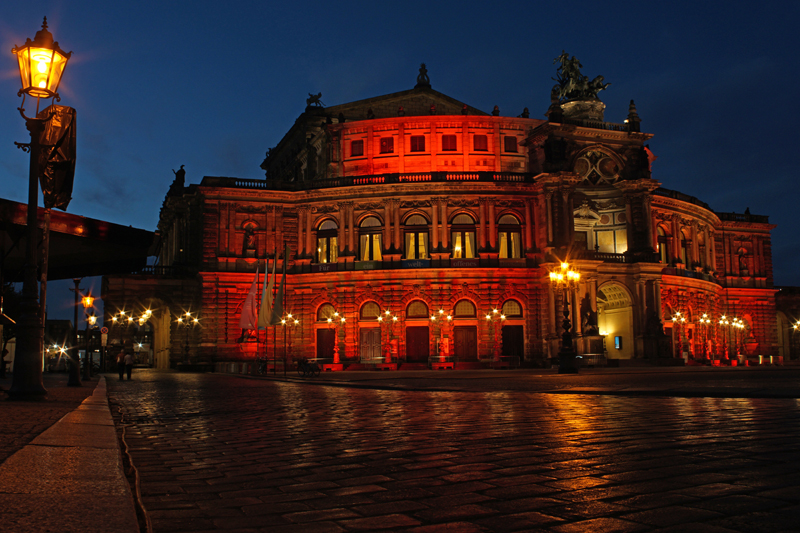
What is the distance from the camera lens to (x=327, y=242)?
5188 cm

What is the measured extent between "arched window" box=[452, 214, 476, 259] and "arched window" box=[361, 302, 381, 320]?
21.9 feet

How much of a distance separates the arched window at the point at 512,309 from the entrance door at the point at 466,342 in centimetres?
253

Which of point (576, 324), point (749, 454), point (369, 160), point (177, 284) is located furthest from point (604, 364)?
point (749, 454)

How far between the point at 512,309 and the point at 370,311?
32.8ft

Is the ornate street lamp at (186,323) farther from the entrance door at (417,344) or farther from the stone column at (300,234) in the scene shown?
the entrance door at (417,344)

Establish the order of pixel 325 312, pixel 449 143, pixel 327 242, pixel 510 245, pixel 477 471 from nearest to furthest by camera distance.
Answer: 1. pixel 477 471
2. pixel 510 245
3. pixel 325 312
4. pixel 327 242
5. pixel 449 143

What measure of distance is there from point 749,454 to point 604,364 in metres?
40.2

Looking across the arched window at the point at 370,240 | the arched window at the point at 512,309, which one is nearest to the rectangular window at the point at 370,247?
the arched window at the point at 370,240

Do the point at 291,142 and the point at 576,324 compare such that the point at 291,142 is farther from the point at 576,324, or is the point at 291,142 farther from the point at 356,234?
the point at 576,324

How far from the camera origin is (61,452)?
4.57 m

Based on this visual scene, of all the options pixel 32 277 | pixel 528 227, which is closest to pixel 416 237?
pixel 528 227

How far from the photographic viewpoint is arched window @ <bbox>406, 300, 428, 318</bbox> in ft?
162

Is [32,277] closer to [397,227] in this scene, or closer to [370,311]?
[370,311]

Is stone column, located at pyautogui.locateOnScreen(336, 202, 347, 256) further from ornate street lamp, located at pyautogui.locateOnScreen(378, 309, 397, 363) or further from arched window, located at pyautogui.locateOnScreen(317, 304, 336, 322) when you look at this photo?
ornate street lamp, located at pyautogui.locateOnScreen(378, 309, 397, 363)
